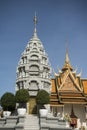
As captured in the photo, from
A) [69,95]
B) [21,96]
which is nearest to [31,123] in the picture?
[21,96]

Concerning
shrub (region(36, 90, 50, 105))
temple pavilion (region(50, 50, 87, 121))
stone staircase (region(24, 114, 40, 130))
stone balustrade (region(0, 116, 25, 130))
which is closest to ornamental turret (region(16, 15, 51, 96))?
shrub (region(36, 90, 50, 105))

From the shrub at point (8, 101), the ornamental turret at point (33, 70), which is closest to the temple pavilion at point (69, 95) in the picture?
the ornamental turret at point (33, 70)

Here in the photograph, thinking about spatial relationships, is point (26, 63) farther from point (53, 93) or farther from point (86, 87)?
point (86, 87)

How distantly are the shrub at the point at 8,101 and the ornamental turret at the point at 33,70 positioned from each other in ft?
9.26

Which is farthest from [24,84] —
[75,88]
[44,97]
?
[75,88]

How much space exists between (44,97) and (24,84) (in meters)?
3.79

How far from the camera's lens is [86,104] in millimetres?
36625

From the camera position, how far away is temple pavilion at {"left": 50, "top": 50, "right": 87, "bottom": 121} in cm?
3666

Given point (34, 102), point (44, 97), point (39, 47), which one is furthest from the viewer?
point (39, 47)

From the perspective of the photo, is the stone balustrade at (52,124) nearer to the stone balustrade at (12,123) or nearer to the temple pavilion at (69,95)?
the stone balustrade at (12,123)

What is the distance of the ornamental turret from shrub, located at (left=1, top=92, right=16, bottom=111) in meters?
2.82

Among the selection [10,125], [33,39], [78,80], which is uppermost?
[33,39]

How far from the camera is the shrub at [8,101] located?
27531 millimetres

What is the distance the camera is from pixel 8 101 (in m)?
27.6
